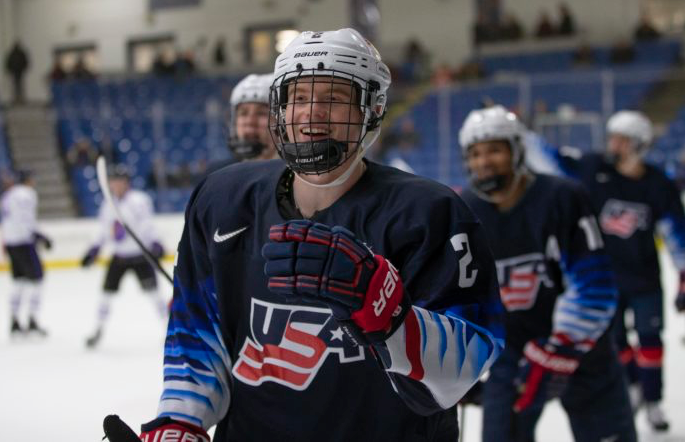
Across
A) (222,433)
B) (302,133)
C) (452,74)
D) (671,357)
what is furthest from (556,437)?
(452,74)

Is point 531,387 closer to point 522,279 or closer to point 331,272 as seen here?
point 522,279

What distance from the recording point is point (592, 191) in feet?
13.2

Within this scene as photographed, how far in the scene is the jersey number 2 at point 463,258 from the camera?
1.27 meters

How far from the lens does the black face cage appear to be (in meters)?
1.28

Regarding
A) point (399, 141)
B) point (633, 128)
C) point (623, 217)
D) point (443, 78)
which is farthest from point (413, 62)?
point (623, 217)

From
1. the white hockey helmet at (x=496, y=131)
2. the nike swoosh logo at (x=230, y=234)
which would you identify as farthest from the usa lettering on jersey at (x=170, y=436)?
the white hockey helmet at (x=496, y=131)

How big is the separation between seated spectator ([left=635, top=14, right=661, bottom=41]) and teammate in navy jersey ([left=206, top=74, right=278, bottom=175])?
40.8 feet

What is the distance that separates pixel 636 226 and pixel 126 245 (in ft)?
11.4

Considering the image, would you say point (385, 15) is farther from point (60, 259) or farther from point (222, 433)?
point (222, 433)

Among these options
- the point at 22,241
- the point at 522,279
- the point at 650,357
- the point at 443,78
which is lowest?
the point at 650,357

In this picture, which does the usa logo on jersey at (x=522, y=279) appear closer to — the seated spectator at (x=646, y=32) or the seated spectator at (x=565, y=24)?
the seated spectator at (x=646, y=32)

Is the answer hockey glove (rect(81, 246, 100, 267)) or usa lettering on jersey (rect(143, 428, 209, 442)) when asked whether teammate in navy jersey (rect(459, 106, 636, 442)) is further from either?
hockey glove (rect(81, 246, 100, 267))

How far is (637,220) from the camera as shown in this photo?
3857 mm

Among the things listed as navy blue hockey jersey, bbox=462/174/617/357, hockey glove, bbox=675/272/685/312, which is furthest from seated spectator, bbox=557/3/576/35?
navy blue hockey jersey, bbox=462/174/617/357
